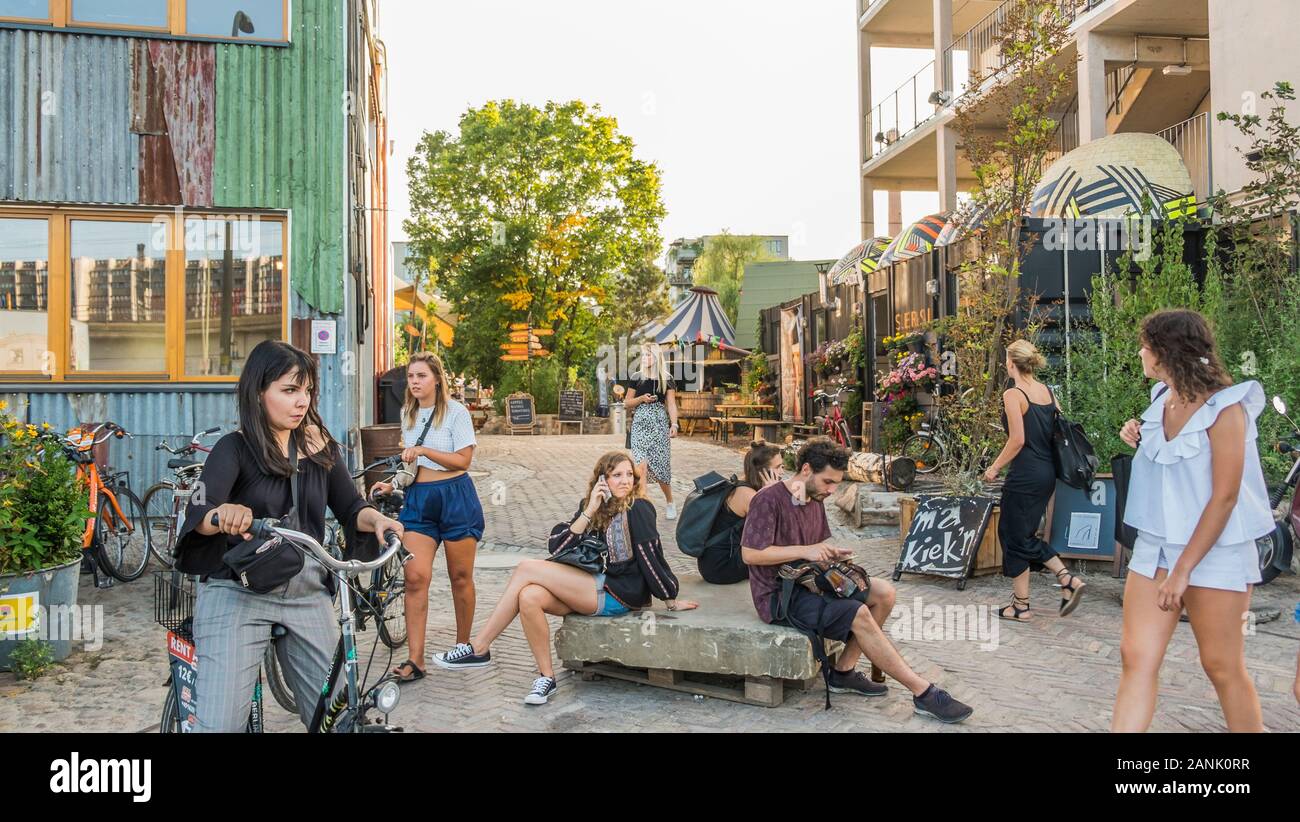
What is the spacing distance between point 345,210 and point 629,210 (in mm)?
24379

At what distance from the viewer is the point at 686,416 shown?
27609mm

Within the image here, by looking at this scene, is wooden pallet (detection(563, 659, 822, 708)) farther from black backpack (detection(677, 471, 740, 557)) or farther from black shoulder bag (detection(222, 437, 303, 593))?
black shoulder bag (detection(222, 437, 303, 593))

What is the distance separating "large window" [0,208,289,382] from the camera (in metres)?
9.30

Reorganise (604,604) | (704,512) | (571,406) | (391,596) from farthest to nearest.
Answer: (571,406)
(704,512)
(391,596)
(604,604)

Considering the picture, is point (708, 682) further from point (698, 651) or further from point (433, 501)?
point (433, 501)

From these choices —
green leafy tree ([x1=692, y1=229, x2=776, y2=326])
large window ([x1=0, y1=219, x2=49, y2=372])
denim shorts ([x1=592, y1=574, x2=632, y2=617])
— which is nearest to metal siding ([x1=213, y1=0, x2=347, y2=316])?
large window ([x1=0, y1=219, x2=49, y2=372])

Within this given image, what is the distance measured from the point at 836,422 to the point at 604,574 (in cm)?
1080

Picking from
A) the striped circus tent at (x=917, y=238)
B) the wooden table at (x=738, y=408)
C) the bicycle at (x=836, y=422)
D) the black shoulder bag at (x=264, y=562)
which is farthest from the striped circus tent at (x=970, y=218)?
the wooden table at (x=738, y=408)

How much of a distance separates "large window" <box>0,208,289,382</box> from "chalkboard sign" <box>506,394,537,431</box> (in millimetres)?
18178

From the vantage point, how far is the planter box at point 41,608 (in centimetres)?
545

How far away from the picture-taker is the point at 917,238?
1555cm

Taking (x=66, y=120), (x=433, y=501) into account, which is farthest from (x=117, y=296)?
(x=433, y=501)
